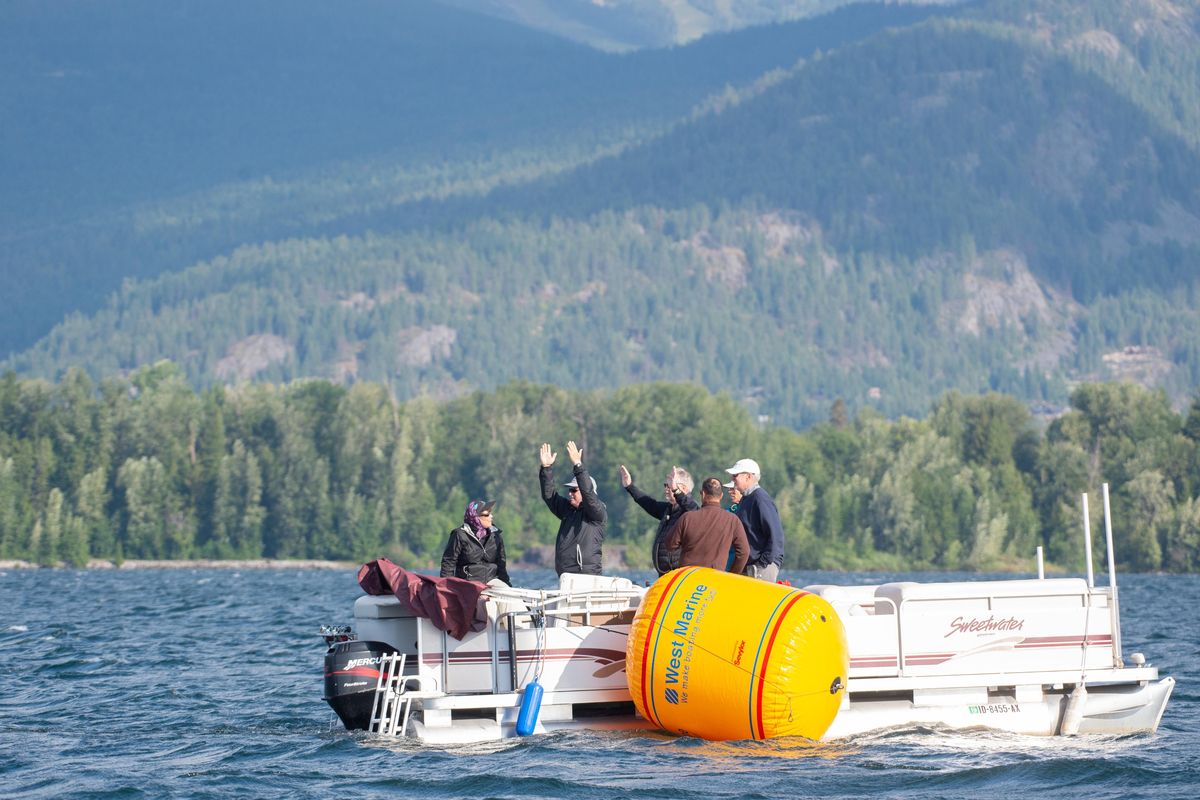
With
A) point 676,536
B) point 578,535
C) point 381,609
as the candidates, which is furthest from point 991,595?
point 381,609

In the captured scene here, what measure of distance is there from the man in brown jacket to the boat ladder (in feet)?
10.2

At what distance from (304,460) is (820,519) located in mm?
31717

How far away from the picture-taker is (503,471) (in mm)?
129375

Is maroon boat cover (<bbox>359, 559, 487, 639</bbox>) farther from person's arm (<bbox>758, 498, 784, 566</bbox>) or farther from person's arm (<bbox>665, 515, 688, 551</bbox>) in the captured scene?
person's arm (<bbox>758, 498, 784, 566</bbox>)

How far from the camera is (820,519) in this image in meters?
126

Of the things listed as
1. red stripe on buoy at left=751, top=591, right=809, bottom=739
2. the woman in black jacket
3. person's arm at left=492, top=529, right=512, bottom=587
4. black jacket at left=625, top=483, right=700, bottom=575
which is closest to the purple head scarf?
the woman in black jacket

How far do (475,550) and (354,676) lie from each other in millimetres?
1919

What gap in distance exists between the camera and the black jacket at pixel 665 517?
22188 mm

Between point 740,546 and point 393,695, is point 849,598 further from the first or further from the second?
point 393,695

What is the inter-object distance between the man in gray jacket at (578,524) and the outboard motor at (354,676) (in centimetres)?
219

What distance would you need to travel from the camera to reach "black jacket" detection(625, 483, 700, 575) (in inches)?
874

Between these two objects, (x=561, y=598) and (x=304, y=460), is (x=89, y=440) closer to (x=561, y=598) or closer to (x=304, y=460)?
(x=304, y=460)

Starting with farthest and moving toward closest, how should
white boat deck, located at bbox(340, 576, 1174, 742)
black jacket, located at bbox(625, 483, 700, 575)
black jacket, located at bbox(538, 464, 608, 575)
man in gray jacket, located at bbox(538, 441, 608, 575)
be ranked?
black jacket, located at bbox(538, 464, 608, 575), man in gray jacket, located at bbox(538, 441, 608, 575), black jacket, located at bbox(625, 483, 700, 575), white boat deck, located at bbox(340, 576, 1174, 742)

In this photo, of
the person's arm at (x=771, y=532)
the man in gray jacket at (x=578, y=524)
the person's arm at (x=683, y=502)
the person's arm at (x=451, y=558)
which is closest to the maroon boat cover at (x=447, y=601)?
the person's arm at (x=451, y=558)
